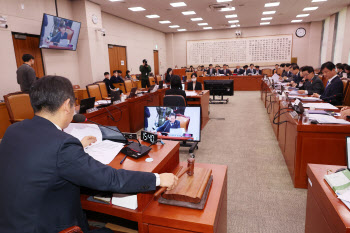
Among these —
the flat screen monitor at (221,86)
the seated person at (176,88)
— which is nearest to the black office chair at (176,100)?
the seated person at (176,88)

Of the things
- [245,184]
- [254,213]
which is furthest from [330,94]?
[254,213]

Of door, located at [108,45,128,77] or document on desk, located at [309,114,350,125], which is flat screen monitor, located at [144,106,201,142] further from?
door, located at [108,45,128,77]

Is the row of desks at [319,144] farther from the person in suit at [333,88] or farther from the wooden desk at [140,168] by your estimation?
the person in suit at [333,88]

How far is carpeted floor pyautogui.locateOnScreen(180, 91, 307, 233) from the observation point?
6.30 ft

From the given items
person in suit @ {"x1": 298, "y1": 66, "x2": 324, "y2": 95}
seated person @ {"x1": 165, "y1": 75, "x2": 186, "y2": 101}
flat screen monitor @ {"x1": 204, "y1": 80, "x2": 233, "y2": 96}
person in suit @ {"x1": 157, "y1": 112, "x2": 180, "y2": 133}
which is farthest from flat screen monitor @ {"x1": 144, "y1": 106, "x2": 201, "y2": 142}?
flat screen monitor @ {"x1": 204, "y1": 80, "x2": 233, "y2": 96}

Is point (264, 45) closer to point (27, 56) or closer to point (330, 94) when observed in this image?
point (330, 94)

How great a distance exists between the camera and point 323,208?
1128mm

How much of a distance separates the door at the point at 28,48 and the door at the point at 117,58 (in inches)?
116

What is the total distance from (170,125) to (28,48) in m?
4.67

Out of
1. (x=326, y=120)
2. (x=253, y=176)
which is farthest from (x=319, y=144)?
(x=253, y=176)

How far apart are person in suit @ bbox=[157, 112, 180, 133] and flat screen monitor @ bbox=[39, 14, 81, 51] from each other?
172 inches

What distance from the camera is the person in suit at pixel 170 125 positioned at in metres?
2.62

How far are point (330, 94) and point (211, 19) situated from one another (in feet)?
24.9

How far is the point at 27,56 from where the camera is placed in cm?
439
